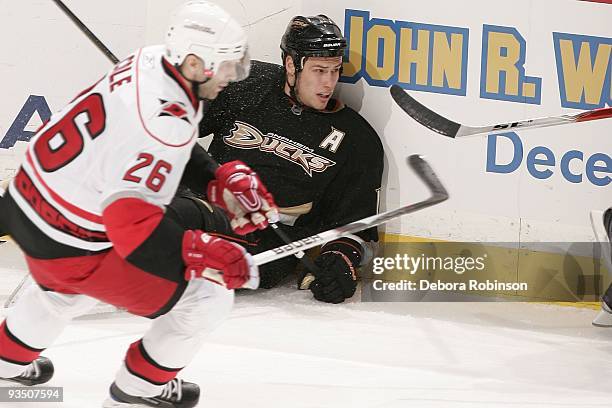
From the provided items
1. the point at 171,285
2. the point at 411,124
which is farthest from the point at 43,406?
the point at 411,124

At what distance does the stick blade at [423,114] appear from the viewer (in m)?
3.66

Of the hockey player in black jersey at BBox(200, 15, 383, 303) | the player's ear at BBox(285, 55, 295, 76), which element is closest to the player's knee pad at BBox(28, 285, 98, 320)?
the hockey player in black jersey at BBox(200, 15, 383, 303)

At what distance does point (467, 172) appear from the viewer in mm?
3707

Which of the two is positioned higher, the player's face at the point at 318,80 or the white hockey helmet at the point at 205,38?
the white hockey helmet at the point at 205,38

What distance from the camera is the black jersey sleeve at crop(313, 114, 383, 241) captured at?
368 cm

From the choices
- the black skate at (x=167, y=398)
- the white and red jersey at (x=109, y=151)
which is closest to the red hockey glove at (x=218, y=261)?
the white and red jersey at (x=109, y=151)

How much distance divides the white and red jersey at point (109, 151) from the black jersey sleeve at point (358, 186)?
1514mm

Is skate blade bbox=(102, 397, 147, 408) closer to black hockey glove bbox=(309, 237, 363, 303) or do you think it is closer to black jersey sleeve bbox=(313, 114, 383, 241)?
black hockey glove bbox=(309, 237, 363, 303)

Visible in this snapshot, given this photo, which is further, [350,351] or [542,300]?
[542,300]

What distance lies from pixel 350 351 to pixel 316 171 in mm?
802

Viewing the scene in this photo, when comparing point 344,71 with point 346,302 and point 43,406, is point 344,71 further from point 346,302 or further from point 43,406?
point 43,406

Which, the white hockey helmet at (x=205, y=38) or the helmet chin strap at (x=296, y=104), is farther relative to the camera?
the helmet chin strap at (x=296, y=104)

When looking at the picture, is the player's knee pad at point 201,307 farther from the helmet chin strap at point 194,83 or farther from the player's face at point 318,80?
the player's face at point 318,80

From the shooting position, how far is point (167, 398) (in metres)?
2.51
